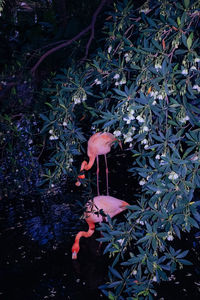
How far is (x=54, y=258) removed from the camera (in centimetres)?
206

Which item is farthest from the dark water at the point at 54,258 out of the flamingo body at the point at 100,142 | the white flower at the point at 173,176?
the white flower at the point at 173,176

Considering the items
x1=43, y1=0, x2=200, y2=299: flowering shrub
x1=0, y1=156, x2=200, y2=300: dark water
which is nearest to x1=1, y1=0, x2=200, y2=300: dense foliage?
x1=43, y1=0, x2=200, y2=299: flowering shrub

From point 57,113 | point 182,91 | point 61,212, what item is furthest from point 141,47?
point 61,212

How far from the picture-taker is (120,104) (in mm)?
1306

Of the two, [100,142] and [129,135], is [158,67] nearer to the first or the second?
[129,135]

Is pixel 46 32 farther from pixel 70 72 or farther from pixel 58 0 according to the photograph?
pixel 70 72

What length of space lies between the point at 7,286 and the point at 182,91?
136 cm

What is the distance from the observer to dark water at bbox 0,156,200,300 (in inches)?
70.4

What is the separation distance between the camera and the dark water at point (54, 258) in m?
1.79

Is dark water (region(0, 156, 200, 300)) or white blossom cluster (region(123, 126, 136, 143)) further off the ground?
white blossom cluster (region(123, 126, 136, 143))

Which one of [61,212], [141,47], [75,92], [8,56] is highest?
[141,47]

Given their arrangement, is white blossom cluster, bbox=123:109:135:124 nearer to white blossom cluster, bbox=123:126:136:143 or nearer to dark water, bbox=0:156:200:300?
white blossom cluster, bbox=123:126:136:143

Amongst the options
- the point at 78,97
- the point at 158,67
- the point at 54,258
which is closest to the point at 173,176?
the point at 158,67

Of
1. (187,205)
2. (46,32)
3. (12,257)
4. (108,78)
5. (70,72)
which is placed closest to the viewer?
(187,205)
